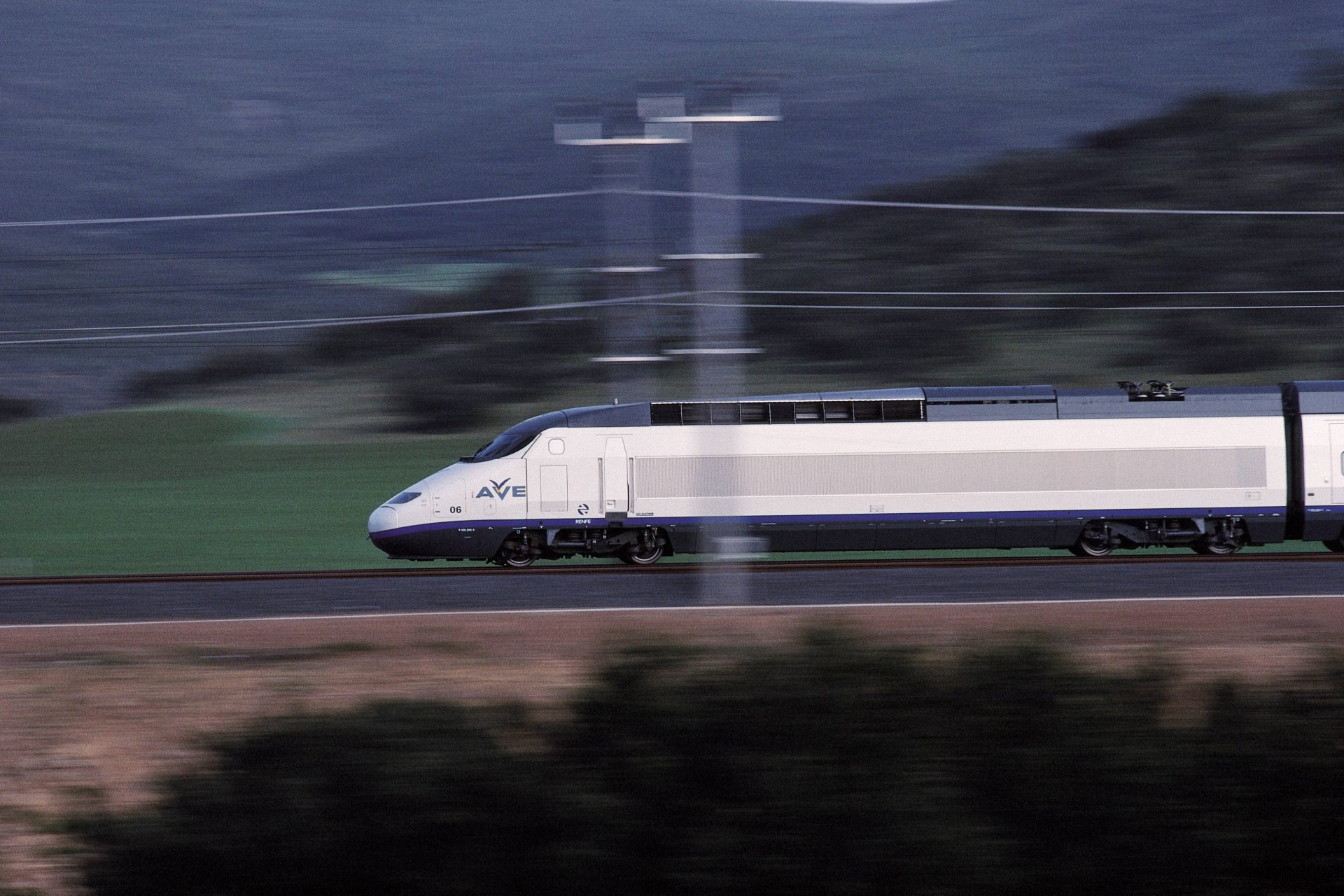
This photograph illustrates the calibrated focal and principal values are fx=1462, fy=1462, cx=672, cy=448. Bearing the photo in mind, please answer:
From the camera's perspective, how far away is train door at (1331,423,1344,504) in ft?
72.2

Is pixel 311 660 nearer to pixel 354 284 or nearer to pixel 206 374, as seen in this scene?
pixel 206 374

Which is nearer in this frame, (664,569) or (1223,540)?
(664,569)

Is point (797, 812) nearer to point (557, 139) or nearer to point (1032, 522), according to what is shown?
point (557, 139)

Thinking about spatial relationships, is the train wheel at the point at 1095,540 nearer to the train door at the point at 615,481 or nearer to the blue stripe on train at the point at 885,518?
the blue stripe on train at the point at 885,518

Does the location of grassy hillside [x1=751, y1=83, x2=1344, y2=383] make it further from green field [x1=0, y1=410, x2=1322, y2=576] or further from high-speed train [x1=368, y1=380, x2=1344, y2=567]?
high-speed train [x1=368, y1=380, x2=1344, y2=567]

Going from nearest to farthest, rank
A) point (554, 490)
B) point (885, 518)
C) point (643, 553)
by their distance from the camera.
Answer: point (554, 490) → point (885, 518) → point (643, 553)

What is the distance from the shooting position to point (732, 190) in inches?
591

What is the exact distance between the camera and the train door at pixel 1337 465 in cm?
2202

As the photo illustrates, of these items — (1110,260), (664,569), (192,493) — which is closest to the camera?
(664,569)

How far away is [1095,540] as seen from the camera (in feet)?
73.5

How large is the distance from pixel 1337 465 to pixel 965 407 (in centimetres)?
573

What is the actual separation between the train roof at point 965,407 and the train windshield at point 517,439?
2.0 inches

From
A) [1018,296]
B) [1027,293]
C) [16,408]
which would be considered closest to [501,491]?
[16,408]

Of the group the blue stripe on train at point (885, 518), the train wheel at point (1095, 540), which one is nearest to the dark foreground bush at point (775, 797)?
the blue stripe on train at point (885, 518)
